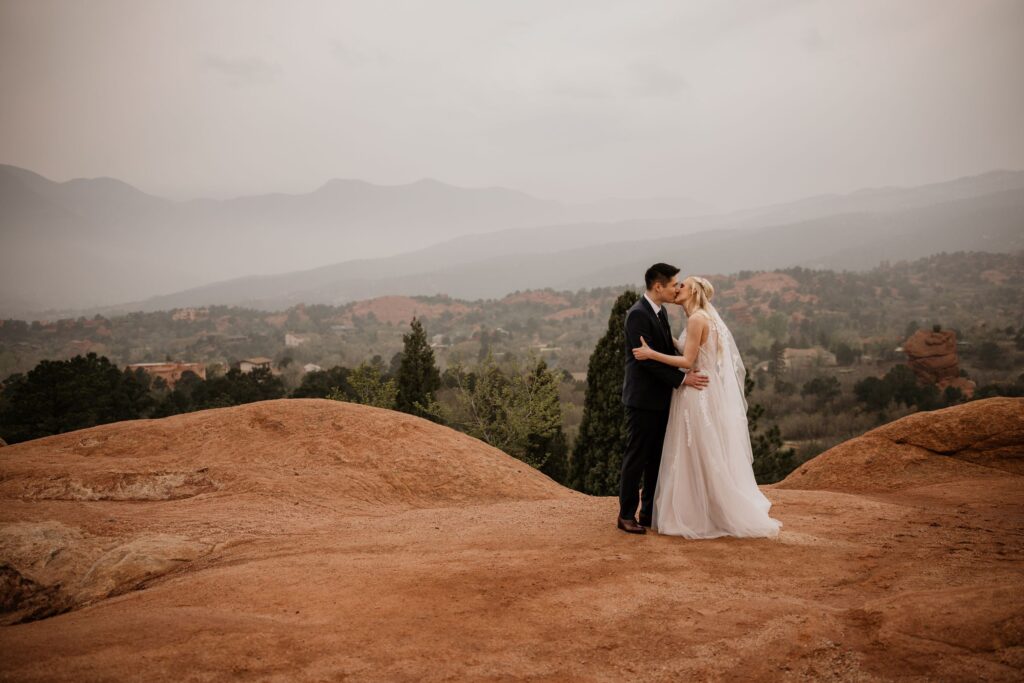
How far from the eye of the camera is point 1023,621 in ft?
11.8

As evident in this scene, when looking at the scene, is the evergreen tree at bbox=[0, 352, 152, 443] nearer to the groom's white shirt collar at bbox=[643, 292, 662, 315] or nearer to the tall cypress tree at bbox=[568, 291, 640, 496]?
the tall cypress tree at bbox=[568, 291, 640, 496]

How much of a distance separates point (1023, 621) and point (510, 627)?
3.12m

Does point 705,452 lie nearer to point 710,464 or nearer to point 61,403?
point 710,464

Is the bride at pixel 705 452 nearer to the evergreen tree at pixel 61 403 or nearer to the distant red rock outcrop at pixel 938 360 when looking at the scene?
the evergreen tree at pixel 61 403

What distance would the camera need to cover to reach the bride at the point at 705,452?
6.06 m

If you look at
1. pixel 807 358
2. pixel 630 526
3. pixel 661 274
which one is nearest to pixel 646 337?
pixel 661 274

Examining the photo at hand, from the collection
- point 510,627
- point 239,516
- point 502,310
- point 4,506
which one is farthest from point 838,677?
point 502,310

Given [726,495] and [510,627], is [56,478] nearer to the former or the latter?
[510,627]

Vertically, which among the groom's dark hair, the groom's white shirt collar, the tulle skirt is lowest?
the tulle skirt

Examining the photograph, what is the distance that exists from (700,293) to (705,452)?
1640mm

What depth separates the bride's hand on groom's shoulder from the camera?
5910mm

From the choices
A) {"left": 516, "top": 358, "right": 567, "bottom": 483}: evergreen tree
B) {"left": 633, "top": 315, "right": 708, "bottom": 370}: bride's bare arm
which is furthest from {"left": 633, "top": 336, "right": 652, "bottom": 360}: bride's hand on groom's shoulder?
{"left": 516, "top": 358, "right": 567, "bottom": 483}: evergreen tree

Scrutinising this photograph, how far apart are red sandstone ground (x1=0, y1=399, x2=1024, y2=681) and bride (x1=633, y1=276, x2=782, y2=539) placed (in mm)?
348

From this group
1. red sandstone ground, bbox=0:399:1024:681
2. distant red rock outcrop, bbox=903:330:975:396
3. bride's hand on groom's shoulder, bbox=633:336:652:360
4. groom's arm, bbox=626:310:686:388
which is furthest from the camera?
distant red rock outcrop, bbox=903:330:975:396
